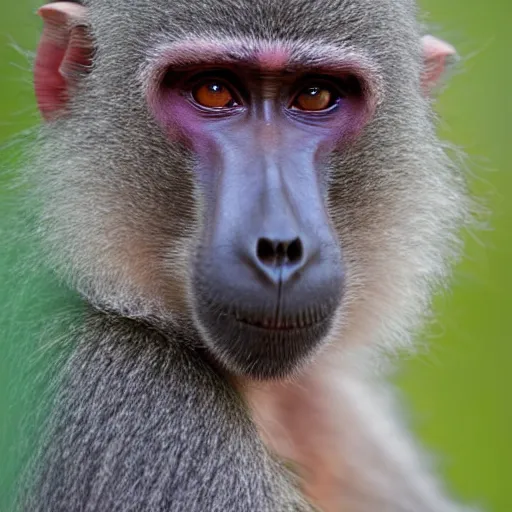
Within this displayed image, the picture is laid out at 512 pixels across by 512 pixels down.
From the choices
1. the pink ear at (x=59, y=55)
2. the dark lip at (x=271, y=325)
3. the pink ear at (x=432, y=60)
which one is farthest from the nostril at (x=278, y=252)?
the pink ear at (x=432, y=60)

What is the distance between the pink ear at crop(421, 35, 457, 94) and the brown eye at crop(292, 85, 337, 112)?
84 centimetres

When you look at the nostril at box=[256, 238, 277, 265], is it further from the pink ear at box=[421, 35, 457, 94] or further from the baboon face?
the pink ear at box=[421, 35, 457, 94]

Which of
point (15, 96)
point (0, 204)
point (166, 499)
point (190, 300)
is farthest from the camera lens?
point (15, 96)

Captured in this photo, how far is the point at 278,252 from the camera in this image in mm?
4355

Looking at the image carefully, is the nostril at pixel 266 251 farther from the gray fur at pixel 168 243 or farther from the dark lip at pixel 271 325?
the gray fur at pixel 168 243

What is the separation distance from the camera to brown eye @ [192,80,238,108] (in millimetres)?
4844

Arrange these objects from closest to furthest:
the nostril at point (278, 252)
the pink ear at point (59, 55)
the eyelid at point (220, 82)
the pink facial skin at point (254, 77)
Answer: the nostril at point (278, 252), the pink facial skin at point (254, 77), the eyelid at point (220, 82), the pink ear at point (59, 55)

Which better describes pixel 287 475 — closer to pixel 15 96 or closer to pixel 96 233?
pixel 96 233

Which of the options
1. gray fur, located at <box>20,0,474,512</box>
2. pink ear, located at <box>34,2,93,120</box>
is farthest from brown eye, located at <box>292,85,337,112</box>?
pink ear, located at <box>34,2,93,120</box>

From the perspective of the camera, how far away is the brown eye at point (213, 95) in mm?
4844

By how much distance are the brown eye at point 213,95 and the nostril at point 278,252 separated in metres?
0.77

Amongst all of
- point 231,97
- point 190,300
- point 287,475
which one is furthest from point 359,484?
point 231,97

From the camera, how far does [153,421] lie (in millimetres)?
4457

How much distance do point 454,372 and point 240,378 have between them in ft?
13.0
